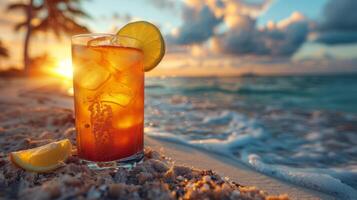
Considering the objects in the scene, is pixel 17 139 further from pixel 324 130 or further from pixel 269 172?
pixel 324 130

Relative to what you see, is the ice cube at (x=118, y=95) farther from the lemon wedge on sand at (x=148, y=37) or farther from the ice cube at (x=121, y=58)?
the lemon wedge on sand at (x=148, y=37)

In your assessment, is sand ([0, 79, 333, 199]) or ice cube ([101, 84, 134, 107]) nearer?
sand ([0, 79, 333, 199])

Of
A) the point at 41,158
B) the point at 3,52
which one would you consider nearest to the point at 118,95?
the point at 41,158

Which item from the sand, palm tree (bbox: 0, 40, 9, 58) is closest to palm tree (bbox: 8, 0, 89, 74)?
palm tree (bbox: 0, 40, 9, 58)

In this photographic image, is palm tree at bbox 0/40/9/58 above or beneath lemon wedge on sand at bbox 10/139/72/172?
above

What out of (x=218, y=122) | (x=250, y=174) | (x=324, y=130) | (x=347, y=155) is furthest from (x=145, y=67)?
(x=324, y=130)

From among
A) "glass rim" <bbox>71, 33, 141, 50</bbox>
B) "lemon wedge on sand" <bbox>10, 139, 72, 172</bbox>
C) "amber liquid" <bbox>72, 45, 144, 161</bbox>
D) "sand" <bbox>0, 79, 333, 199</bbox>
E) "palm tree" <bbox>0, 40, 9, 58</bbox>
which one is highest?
"palm tree" <bbox>0, 40, 9, 58</bbox>

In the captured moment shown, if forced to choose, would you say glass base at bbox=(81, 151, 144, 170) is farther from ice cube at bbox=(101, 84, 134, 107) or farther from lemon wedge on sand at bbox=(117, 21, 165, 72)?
lemon wedge on sand at bbox=(117, 21, 165, 72)
